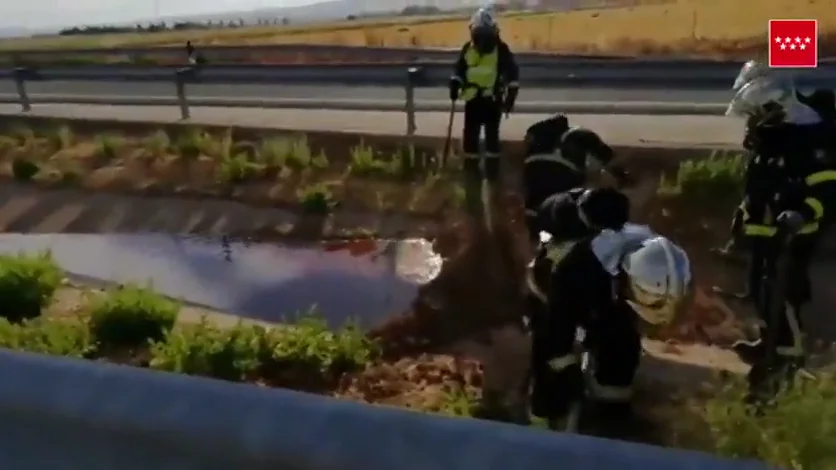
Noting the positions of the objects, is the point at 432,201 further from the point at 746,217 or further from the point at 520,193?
the point at 746,217

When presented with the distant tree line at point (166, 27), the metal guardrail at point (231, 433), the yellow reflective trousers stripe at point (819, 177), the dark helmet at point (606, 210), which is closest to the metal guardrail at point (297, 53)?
the distant tree line at point (166, 27)

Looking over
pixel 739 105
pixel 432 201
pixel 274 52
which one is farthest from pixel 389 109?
pixel 739 105

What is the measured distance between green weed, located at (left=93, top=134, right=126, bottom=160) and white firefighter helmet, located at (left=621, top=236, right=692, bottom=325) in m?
9.29

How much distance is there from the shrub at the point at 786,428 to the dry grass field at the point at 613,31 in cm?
682

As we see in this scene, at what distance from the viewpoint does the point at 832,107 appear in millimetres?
6008

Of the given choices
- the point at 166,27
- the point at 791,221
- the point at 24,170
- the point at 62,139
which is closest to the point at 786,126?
the point at 791,221

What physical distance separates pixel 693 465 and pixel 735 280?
6.65 meters

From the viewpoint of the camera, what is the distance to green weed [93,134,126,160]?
12.2m

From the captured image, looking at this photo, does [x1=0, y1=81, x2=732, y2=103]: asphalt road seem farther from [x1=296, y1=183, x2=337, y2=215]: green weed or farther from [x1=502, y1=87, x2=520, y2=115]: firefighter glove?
[x1=296, y1=183, x2=337, y2=215]: green weed

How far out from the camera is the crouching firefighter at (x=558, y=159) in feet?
21.5

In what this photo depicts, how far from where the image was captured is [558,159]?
22.0ft

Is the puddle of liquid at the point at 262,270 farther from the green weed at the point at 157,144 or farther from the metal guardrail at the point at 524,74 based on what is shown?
the metal guardrail at the point at 524,74

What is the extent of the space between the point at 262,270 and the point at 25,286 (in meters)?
1.98

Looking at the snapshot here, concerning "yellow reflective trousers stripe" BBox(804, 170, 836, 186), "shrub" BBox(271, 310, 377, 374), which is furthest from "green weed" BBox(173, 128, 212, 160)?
"yellow reflective trousers stripe" BBox(804, 170, 836, 186)
